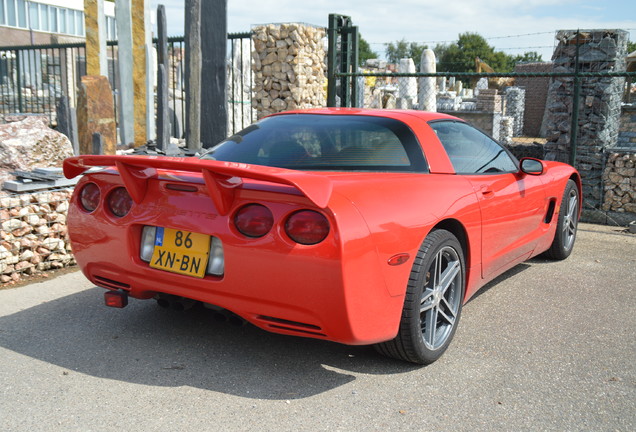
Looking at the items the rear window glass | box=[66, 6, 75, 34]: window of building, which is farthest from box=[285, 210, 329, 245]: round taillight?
box=[66, 6, 75, 34]: window of building

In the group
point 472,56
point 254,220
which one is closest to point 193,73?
point 254,220

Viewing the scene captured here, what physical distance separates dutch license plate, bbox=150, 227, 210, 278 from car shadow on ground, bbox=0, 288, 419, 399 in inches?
20.8

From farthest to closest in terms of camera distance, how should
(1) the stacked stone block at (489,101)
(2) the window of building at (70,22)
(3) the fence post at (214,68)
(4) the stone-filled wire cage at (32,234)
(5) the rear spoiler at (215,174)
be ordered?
1. (2) the window of building at (70,22)
2. (1) the stacked stone block at (489,101)
3. (3) the fence post at (214,68)
4. (4) the stone-filled wire cage at (32,234)
5. (5) the rear spoiler at (215,174)

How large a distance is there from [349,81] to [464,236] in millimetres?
5621

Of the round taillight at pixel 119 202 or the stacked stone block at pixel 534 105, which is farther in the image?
the stacked stone block at pixel 534 105

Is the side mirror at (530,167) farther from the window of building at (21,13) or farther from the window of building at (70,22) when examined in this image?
the window of building at (70,22)

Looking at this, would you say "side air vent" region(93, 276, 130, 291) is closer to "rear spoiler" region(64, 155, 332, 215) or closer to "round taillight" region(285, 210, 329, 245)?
"rear spoiler" region(64, 155, 332, 215)

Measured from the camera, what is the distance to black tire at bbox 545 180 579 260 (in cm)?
555

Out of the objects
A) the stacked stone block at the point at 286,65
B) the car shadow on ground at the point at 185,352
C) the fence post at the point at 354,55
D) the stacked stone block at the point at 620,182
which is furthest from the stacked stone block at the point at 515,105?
the car shadow on ground at the point at 185,352

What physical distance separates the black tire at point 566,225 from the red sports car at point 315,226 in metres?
1.52

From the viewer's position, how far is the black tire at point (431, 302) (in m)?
3.18

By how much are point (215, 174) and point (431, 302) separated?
1.33 m

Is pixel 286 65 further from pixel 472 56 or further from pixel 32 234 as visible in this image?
pixel 472 56

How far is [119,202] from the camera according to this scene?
136 inches
